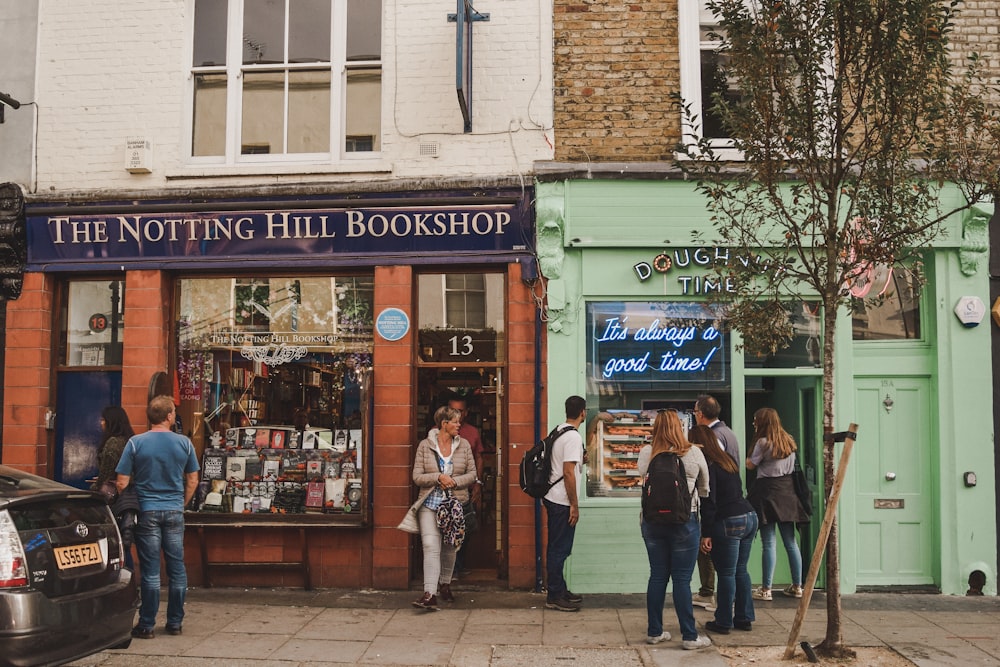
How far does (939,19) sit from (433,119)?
15.9ft

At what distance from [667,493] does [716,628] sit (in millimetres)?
1439

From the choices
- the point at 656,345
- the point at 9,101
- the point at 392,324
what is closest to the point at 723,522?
the point at 656,345

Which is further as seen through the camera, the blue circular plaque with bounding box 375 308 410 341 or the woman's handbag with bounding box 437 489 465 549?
the blue circular plaque with bounding box 375 308 410 341

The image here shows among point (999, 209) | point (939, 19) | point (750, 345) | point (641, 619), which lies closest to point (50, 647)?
point (641, 619)

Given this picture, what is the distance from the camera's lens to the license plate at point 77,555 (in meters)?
5.34

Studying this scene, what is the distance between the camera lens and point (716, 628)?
707 cm

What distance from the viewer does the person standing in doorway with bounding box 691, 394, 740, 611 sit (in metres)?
7.92

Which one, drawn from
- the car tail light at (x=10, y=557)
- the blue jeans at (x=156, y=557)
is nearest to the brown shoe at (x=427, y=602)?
the blue jeans at (x=156, y=557)

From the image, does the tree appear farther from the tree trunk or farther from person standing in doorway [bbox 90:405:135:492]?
person standing in doorway [bbox 90:405:135:492]

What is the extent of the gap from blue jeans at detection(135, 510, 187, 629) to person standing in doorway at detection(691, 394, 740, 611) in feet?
14.3

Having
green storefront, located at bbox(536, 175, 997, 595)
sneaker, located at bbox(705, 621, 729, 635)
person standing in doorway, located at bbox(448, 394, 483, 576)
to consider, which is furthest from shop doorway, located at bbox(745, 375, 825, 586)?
person standing in doorway, located at bbox(448, 394, 483, 576)

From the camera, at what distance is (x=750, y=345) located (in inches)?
268

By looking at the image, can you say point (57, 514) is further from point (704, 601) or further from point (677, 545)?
point (704, 601)

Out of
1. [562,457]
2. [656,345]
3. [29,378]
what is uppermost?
[656,345]
